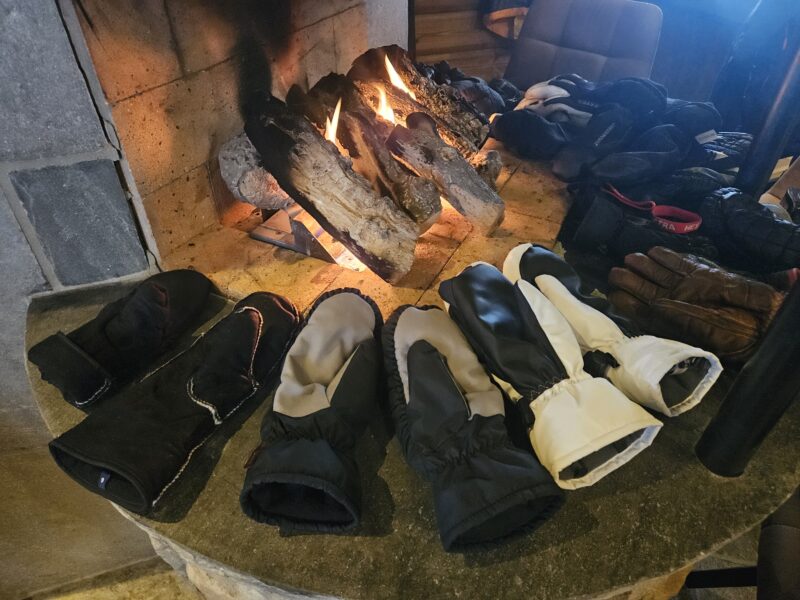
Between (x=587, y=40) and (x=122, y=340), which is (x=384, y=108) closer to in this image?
(x=122, y=340)

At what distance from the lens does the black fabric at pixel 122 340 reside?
1371 millimetres

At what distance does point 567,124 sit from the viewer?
2.79 metres

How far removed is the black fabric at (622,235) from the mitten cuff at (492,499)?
4.33 feet

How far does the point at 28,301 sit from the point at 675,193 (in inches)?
106

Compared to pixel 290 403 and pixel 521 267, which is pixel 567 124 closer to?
pixel 521 267

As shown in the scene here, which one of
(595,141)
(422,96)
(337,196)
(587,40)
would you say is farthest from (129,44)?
(587,40)

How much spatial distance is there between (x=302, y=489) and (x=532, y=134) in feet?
7.04

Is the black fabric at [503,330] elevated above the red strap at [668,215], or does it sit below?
above

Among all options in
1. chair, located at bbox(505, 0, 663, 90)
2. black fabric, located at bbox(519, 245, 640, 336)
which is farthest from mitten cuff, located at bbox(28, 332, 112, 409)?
chair, located at bbox(505, 0, 663, 90)

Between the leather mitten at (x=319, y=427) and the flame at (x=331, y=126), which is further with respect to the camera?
the flame at (x=331, y=126)

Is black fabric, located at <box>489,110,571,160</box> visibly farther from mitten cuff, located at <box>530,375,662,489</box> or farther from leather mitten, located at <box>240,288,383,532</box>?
mitten cuff, located at <box>530,375,662,489</box>

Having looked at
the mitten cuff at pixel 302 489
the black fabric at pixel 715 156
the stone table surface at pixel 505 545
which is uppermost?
the mitten cuff at pixel 302 489

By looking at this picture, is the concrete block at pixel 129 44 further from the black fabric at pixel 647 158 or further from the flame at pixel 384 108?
the black fabric at pixel 647 158

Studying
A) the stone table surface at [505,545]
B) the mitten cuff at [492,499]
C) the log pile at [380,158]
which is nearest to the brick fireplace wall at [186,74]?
the log pile at [380,158]
